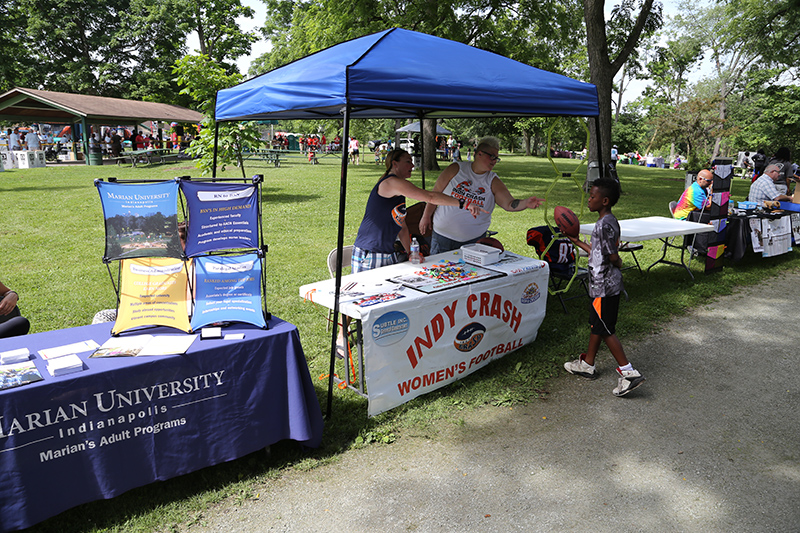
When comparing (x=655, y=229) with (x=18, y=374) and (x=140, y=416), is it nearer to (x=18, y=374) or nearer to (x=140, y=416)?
(x=140, y=416)

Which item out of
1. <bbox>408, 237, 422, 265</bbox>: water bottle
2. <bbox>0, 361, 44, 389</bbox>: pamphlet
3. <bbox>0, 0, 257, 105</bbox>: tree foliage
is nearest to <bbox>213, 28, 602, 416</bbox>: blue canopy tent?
<bbox>408, 237, 422, 265</bbox>: water bottle

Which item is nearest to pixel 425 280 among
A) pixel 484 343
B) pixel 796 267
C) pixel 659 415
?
pixel 484 343

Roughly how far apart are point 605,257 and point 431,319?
4.57ft

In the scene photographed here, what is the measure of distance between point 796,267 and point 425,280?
22.9ft

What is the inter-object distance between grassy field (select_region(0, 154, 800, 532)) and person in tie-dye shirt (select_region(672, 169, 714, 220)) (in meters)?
0.87

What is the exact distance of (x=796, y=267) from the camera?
311 inches

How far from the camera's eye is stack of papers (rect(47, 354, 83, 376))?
8.35 feet

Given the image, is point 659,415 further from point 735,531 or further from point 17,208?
point 17,208

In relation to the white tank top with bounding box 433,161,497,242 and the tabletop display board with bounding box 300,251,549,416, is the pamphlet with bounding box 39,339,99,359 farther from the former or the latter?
the white tank top with bounding box 433,161,497,242

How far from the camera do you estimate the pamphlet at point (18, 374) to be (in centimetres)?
243

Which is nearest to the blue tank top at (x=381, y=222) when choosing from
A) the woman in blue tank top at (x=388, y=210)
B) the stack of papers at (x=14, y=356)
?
the woman in blue tank top at (x=388, y=210)

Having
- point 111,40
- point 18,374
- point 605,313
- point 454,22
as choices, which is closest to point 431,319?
point 605,313

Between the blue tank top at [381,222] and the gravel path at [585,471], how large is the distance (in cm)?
157

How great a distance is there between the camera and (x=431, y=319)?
381cm
